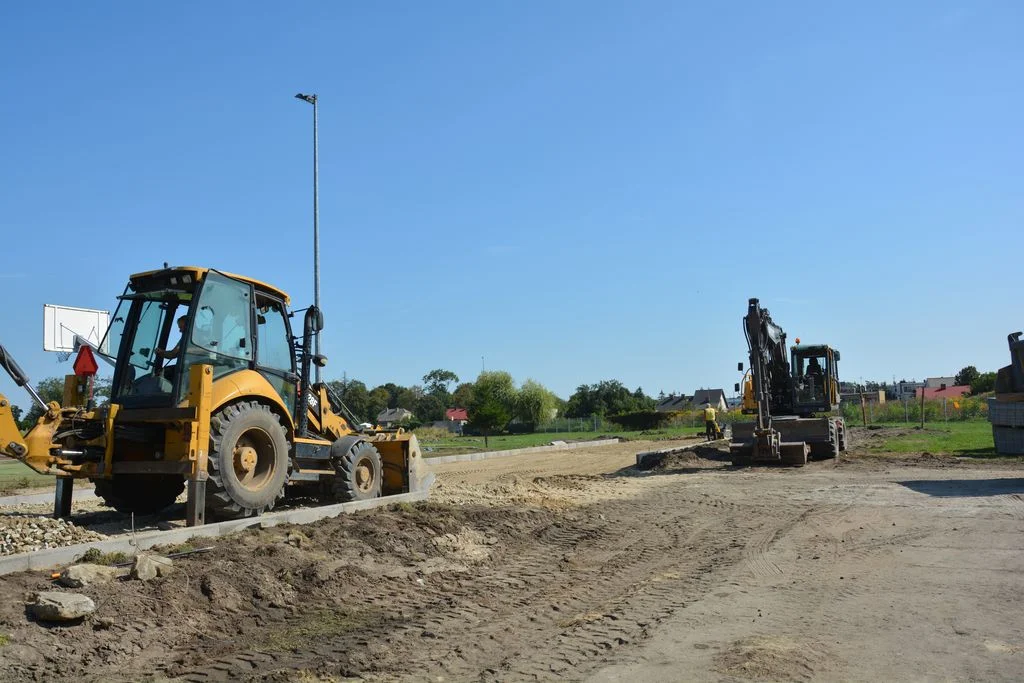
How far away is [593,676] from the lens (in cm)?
523

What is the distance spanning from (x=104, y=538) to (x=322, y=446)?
3592mm

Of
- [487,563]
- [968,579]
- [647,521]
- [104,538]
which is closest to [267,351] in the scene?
[104,538]

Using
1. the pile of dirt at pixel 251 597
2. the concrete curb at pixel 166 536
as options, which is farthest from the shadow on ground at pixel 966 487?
the concrete curb at pixel 166 536

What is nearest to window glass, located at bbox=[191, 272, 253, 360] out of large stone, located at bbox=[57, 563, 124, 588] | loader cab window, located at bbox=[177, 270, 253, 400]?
loader cab window, located at bbox=[177, 270, 253, 400]

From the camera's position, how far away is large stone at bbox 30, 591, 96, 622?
5.44 m

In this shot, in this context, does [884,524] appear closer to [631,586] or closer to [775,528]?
[775,528]

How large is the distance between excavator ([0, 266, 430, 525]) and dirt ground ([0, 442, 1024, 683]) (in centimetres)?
94

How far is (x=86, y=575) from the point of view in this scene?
614cm

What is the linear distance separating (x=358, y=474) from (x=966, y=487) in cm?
1084

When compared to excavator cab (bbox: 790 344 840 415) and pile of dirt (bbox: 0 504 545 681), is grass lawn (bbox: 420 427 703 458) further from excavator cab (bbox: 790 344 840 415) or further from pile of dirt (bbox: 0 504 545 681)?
pile of dirt (bbox: 0 504 545 681)

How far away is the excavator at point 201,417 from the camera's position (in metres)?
8.56

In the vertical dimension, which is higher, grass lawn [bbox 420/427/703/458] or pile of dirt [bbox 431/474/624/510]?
pile of dirt [bbox 431/474/624/510]

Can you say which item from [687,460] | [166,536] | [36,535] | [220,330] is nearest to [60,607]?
[166,536]

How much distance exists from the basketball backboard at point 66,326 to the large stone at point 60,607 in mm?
20345
